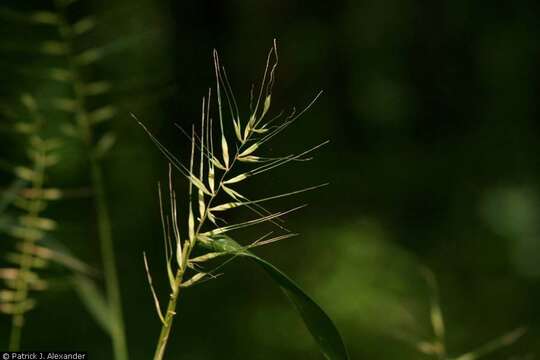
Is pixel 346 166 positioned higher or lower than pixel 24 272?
higher

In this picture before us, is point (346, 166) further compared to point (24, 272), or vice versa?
point (346, 166)

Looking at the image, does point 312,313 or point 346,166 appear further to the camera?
point 346,166

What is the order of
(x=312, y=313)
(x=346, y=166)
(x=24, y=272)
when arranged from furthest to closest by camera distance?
1. (x=346, y=166)
2. (x=24, y=272)
3. (x=312, y=313)

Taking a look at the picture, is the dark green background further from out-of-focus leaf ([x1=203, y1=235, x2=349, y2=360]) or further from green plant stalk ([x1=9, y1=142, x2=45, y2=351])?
out-of-focus leaf ([x1=203, y1=235, x2=349, y2=360])

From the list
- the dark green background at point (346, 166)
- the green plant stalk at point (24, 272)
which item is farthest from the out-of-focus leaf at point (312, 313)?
the dark green background at point (346, 166)

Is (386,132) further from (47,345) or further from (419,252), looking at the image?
(47,345)

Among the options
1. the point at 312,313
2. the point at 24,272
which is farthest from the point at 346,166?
the point at 312,313

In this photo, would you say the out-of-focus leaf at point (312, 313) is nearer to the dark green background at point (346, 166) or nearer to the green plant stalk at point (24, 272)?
the green plant stalk at point (24, 272)

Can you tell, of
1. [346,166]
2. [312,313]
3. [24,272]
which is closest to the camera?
[312,313]

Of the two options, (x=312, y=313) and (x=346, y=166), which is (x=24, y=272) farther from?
(x=346, y=166)
